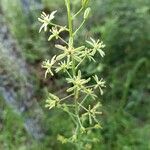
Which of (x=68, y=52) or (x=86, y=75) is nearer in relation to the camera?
(x=68, y=52)

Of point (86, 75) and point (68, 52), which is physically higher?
point (86, 75)

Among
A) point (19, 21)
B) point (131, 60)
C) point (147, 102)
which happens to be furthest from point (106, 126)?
point (19, 21)

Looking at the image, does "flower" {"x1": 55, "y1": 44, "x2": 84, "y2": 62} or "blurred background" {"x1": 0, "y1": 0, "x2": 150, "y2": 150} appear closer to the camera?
"flower" {"x1": 55, "y1": 44, "x2": 84, "y2": 62}

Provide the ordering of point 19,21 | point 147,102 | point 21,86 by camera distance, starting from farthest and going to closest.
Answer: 1. point 19,21
2. point 147,102
3. point 21,86

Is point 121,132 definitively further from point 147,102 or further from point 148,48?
point 148,48

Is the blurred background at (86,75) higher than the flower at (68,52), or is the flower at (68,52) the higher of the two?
the blurred background at (86,75)

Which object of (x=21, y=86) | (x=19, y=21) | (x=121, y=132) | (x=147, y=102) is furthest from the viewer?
(x=19, y=21)

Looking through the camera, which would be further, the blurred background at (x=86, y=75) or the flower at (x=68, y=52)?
the blurred background at (x=86, y=75)

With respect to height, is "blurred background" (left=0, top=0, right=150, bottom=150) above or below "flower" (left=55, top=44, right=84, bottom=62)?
above
